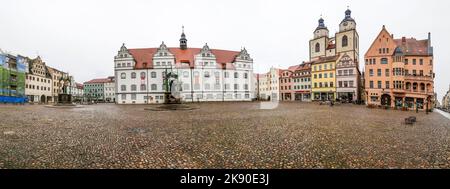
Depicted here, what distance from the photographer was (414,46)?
34062 mm

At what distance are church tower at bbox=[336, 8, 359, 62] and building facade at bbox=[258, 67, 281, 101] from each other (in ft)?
66.3

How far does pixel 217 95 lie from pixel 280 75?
93.1 ft

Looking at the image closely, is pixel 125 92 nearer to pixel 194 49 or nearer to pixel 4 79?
pixel 194 49

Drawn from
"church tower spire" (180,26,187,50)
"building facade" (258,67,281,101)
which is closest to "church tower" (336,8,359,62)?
"building facade" (258,67,281,101)

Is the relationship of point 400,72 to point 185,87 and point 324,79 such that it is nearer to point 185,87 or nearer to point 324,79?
point 324,79

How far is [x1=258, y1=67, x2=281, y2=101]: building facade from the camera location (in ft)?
215

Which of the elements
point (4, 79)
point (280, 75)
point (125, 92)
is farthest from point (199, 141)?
point (4, 79)

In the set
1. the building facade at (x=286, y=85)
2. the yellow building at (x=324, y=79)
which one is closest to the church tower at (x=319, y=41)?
the building facade at (x=286, y=85)

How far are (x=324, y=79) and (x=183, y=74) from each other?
36545 millimetres

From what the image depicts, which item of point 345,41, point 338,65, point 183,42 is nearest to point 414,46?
point 338,65

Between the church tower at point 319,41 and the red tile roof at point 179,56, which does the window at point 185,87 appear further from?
the church tower at point 319,41

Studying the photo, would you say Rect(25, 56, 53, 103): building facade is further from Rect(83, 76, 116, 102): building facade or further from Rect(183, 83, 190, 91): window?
Rect(183, 83, 190, 91): window

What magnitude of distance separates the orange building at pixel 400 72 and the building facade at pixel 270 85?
30077 millimetres
